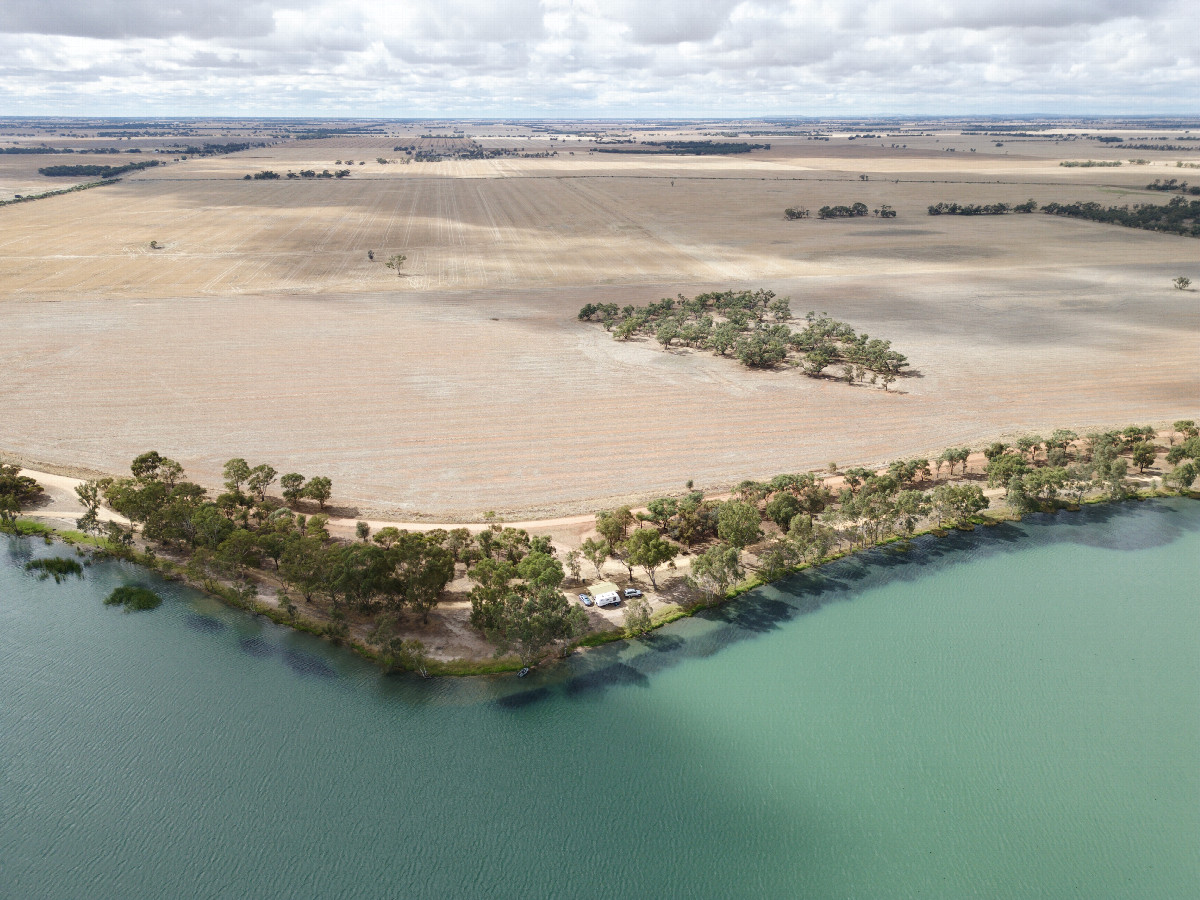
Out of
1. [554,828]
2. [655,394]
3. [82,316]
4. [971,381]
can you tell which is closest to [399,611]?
[554,828]

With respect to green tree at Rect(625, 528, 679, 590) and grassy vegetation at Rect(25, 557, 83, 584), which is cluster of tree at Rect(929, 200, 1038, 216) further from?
grassy vegetation at Rect(25, 557, 83, 584)

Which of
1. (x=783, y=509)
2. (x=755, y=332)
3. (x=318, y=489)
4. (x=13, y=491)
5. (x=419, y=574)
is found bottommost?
(x=419, y=574)

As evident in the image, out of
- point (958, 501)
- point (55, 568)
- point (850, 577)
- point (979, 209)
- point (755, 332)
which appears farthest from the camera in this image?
point (979, 209)

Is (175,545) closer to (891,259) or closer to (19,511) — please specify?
(19,511)

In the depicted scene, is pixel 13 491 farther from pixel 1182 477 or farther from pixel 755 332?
pixel 1182 477

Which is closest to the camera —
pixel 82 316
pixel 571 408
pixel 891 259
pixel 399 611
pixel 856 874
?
pixel 856 874

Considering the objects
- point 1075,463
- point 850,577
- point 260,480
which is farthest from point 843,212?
point 260,480
